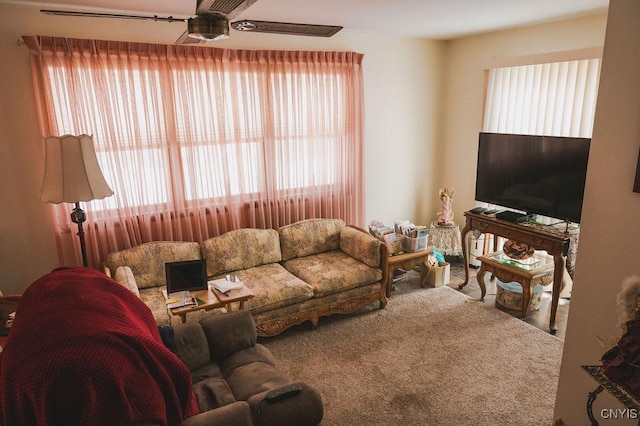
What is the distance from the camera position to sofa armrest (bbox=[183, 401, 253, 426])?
1.65 m

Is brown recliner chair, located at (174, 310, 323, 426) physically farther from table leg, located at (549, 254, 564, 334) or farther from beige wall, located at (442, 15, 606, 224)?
beige wall, located at (442, 15, 606, 224)

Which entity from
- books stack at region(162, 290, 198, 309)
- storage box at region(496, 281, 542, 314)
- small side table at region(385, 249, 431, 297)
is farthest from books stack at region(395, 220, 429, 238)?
books stack at region(162, 290, 198, 309)

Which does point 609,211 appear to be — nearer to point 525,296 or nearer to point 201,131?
point 525,296

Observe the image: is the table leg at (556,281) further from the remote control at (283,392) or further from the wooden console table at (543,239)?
the remote control at (283,392)

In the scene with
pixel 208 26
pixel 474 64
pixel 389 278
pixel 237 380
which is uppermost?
pixel 474 64

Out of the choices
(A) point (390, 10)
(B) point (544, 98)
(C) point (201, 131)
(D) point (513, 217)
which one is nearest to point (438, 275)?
(D) point (513, 217)

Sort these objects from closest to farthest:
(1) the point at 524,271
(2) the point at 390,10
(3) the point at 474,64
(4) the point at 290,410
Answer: (4) the point at 290,410 < (2) the point at 390,10 < (1) the point at 524,271 < (3) the point at 474,64

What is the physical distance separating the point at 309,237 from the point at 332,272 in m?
→ 0.53

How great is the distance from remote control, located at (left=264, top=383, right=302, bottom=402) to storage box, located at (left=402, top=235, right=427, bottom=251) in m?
2.53

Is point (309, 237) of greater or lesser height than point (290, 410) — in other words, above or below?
above

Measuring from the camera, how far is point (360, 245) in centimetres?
389

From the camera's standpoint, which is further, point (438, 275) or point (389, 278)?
point (438, 275)

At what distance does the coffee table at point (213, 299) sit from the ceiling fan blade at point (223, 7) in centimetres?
179

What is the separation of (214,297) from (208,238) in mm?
1098
